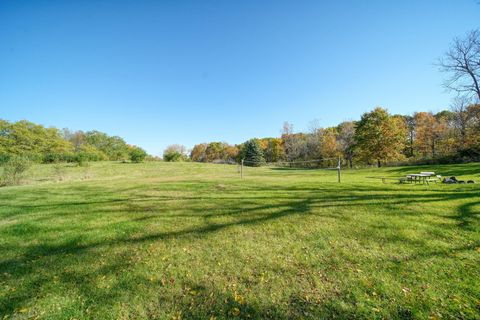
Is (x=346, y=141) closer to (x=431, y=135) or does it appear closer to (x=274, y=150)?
(x=431, y=135)

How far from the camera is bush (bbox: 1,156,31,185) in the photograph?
53.2ft

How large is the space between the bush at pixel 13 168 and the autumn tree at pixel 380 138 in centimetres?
4184

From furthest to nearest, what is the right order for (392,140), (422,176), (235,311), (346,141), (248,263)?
(346,141) < (392,140) < (422,176) < (248,263) < (235,311)

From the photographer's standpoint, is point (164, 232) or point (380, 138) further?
point (380, 138)

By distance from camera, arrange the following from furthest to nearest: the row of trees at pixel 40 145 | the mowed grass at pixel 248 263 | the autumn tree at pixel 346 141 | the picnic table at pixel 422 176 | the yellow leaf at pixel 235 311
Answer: the autumn tree at pixel 346 141 → the row of trees at pixel 40 145 → the picnic table at pixel 422 176 → the mowed grass at pixel 248 263 → the yellow leaf at pixel 235 311

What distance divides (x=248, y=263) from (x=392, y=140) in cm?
3611

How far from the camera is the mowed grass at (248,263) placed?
279 cm

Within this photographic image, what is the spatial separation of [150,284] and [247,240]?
230cm

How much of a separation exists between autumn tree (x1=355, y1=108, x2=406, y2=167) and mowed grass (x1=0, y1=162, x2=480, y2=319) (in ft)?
90.5

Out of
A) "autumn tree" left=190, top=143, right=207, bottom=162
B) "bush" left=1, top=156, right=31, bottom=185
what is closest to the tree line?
"bush" left=1, top=156, right=31, bottom=185

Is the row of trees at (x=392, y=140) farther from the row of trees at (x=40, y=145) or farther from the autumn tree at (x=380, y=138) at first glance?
the row of trees at (x=40, y=145)

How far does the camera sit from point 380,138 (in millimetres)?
30875

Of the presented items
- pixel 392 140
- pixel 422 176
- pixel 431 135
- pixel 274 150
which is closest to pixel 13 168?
pixel 422 176

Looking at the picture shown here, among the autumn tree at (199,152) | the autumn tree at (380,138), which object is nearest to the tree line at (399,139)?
the autumn tree at (380,138)
